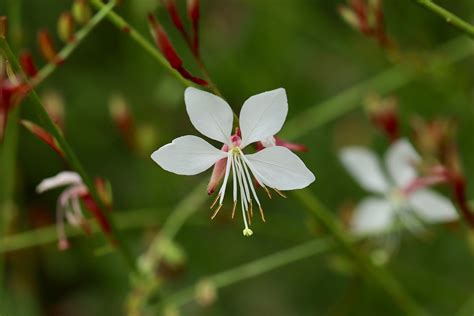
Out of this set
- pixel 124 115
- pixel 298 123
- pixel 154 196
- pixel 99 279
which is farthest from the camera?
pixel 99 279

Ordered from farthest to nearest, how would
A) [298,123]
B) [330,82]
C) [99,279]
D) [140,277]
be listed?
[330,82] < [99,279] < [298,123] < [140,277]

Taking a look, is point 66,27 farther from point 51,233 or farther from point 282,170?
point 51,233

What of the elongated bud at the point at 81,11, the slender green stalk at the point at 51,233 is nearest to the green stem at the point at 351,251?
the elongated bud at the point at 81,11

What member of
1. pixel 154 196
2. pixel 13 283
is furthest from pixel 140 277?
pixel 13 283

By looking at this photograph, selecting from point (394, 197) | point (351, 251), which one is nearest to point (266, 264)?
point (351, 251)

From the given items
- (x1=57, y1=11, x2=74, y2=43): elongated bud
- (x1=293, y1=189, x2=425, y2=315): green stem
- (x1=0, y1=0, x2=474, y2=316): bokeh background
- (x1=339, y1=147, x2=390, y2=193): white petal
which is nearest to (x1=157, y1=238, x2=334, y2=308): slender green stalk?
(x1=293, y1=189, x2=425, y2=315): green stem

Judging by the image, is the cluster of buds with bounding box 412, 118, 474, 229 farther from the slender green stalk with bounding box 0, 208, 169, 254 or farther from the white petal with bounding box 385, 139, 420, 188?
the slender green stalk with bounding box 0, 208, 169, 254

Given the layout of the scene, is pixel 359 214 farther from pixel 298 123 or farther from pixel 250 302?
pixel 250 302
